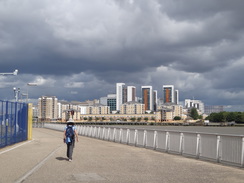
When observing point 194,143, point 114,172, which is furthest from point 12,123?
point 114,172

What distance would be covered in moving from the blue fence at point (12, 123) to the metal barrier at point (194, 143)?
7.68 m

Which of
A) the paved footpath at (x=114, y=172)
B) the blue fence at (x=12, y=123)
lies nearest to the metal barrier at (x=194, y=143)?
the paved footpath at (x=114, y=172)

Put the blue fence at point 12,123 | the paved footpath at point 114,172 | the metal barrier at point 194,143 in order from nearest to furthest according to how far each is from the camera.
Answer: the paved footpath at point 114,172, the metal barrier at point 194,143, the blue fence at point 12,123

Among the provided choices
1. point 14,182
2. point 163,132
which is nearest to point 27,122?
point 163,132

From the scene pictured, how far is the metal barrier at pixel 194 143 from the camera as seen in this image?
1398 centimetres

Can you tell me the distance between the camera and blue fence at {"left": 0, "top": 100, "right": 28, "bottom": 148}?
22.0 metres

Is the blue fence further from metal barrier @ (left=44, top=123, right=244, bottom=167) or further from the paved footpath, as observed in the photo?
the paved footpath

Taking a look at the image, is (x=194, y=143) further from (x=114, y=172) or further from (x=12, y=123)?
(x=12, y=123)

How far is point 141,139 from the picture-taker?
24.2 m

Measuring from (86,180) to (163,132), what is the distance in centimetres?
1098

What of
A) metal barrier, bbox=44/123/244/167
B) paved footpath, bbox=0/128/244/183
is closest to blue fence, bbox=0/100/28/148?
metal barrier, bbox=44/123/244/167

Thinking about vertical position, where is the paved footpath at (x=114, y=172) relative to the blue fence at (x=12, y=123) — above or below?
below

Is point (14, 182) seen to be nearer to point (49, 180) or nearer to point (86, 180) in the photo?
point (49, 180)

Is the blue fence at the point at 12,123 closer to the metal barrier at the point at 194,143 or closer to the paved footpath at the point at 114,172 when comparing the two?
the metal barrier at the point at 194,143
